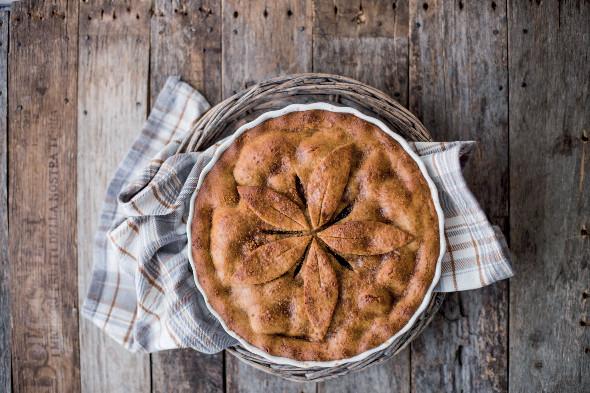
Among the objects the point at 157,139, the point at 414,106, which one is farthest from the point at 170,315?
the point at 414,106

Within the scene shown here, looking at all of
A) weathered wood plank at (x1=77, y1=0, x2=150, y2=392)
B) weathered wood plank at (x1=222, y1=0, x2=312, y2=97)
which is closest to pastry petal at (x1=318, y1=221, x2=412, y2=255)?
weathered wood plank at (x1=222, y1=0, x2=312, y2=97)

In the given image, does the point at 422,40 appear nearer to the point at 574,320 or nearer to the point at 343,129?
the point at 343,129

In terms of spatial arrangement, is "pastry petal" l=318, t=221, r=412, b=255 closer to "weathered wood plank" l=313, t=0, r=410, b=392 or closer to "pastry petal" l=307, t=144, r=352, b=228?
"pastry petal" l=307, t=144, r=352, b=228

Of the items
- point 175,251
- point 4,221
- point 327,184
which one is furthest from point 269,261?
point 4,221

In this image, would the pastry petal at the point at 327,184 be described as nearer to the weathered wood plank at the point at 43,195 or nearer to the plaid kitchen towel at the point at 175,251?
the plaid kitchen towel at the point at 175,251

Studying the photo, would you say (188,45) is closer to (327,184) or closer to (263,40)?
(263,40)

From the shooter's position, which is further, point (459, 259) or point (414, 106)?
point (414, 106)
